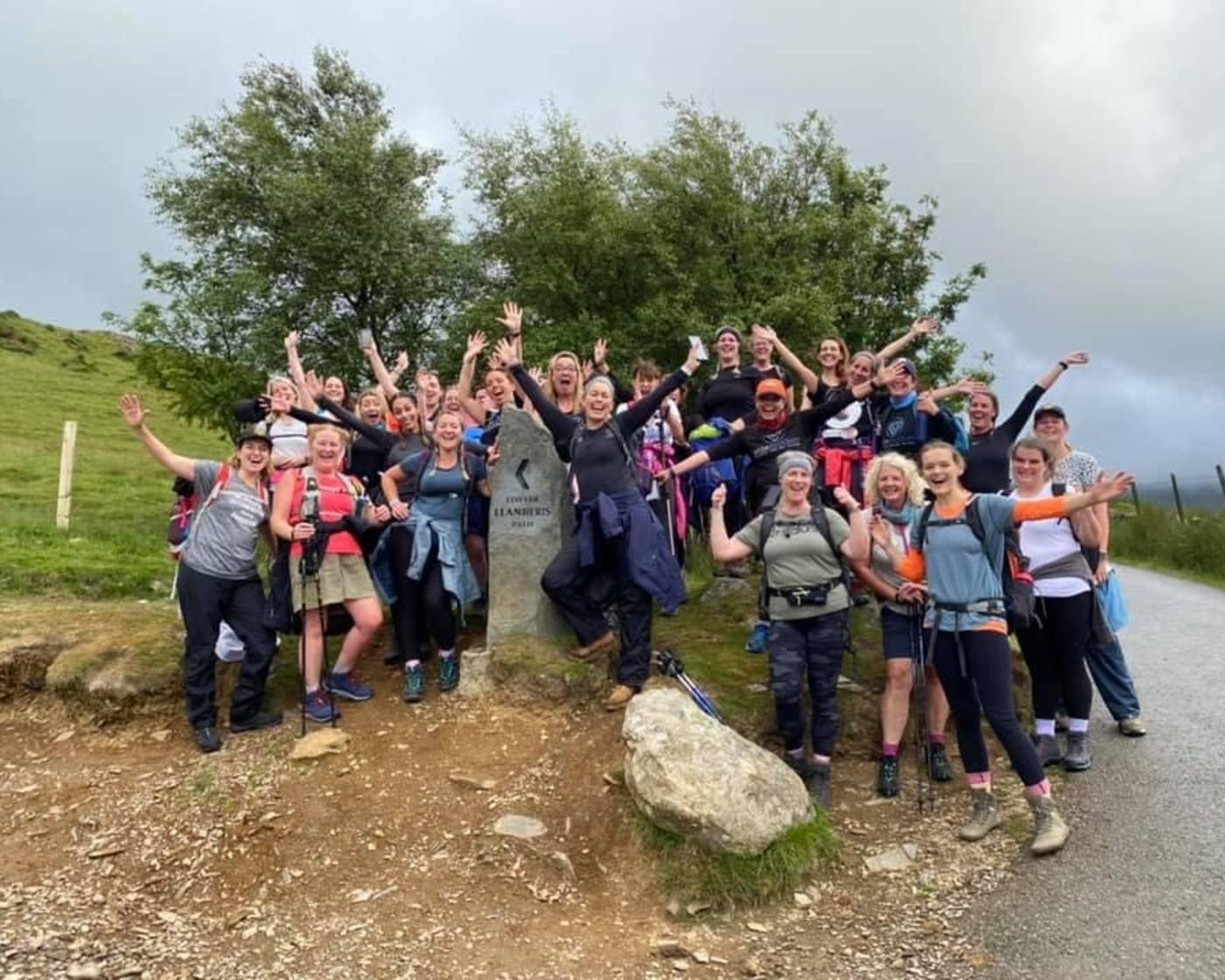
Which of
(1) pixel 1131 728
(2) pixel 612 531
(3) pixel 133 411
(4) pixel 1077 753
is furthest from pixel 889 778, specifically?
(3) pixel 133 411

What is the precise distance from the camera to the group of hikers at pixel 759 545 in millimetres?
6062

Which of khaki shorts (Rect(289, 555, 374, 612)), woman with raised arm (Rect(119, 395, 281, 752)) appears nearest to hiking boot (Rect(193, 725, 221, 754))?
woman with raised arm (Rect(119, 395, 281, 752))

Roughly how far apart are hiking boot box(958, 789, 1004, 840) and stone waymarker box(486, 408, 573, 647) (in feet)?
12.4

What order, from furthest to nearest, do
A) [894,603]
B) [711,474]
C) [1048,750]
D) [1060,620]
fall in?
1. [711,474]
2. [1048,750]
3. [1060,620]
4. [894,603]

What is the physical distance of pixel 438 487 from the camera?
8117 millimetres

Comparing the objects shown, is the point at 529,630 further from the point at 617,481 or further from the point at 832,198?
the point at 832,198

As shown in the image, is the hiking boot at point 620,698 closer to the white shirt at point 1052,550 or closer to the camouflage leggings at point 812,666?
the camouflage leggings at point 812,666

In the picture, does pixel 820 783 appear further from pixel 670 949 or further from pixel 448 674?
pixel 448 674

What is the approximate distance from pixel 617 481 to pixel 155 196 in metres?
20.0

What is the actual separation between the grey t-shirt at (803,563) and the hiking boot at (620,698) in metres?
1.51

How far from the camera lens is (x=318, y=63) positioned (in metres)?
23.5

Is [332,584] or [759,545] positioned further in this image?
[332,584]

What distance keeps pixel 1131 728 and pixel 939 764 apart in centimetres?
215

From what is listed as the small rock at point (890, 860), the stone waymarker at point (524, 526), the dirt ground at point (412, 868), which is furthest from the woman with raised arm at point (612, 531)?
the small rock at point (890, 860)
